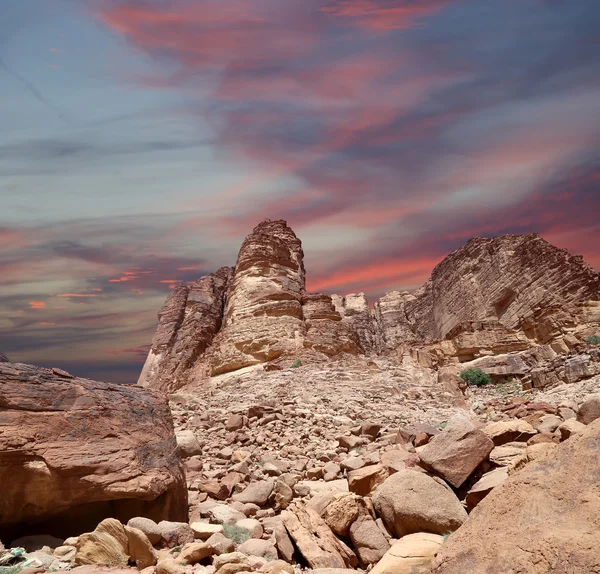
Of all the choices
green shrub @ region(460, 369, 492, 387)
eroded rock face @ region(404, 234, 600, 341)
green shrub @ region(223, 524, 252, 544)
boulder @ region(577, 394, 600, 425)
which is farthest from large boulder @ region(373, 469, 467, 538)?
eroded rock face @ region(404, 234, 600, 341)

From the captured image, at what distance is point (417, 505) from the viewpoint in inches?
201

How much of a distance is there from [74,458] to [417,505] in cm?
420

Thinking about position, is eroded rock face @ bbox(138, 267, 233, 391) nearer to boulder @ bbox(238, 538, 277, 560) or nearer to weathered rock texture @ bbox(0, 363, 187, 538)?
weathered rock texture @ bbox(0, 363, 187, 538)

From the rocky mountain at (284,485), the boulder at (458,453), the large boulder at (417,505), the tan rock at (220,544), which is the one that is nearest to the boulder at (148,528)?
the rocky mountain at (284,485)

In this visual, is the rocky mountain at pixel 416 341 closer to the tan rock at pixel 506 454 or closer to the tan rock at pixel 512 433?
the tan rock at pixel 512 433

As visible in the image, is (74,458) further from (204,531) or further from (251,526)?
(251,526)

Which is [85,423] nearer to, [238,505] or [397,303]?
[238,505]

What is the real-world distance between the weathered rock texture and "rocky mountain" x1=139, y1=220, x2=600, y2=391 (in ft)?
68.4

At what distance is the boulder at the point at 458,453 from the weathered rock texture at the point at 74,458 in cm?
363

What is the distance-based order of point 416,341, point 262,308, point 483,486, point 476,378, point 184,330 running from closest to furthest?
point 483,486 < point 476,378 < point 262,308 < point 416,341 < point 184,330

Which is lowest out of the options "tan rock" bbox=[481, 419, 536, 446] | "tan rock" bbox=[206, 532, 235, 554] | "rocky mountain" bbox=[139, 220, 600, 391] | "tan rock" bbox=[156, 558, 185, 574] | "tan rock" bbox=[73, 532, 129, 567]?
"tan rock" bbox=[206, 532, 235, 554]

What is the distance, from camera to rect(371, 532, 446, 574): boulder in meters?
4.08

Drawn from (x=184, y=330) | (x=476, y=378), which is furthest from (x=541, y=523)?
(x=184, y=330)

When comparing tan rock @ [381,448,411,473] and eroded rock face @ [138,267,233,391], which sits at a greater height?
eroded rock face @ [138,267,233,391]
